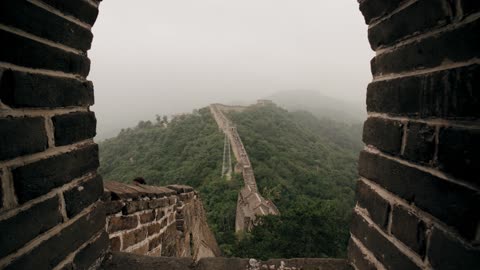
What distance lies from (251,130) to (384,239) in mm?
35451

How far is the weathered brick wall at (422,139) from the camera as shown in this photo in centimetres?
88

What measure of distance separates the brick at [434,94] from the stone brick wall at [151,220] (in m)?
1.50

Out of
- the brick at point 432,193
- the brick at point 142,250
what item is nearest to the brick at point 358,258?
the brick at point 432,193

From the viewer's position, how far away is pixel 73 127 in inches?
55.0

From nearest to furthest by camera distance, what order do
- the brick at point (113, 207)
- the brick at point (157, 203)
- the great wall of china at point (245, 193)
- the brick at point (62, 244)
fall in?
1. the brick at point (62, 244)
2. the brick at point (113, 207)
3. the brick at point (157, 203)
4. the great wall of china at point (245, 193)

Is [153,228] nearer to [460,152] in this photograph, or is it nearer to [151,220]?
[151,220]

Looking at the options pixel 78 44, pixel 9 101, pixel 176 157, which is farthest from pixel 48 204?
pixel 176 157

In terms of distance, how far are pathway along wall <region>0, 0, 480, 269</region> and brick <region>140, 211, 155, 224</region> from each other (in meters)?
1.36

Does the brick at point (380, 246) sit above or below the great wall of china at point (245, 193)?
above

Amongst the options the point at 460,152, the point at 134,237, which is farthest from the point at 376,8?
the point at 134,237

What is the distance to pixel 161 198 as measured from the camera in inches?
135

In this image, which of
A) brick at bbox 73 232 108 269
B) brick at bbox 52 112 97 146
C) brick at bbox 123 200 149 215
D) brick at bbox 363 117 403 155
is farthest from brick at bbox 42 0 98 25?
brick at bbox 123 200 149 215

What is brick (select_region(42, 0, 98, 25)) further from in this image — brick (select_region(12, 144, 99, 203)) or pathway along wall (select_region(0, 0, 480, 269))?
brick (select_region(12, 144, 99, 203))

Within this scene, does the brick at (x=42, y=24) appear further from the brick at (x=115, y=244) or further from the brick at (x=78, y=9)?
the brick at (x=115, y=244)
